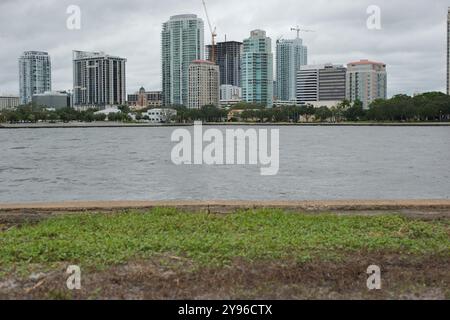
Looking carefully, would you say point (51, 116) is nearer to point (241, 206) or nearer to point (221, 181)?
point (221, 181)

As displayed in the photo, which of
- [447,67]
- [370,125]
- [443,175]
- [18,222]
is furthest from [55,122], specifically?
[18,222]

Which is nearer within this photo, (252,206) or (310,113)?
(252,206)

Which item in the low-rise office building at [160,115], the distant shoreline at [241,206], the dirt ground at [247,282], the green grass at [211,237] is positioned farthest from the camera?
the low-rise office building at [160,115]

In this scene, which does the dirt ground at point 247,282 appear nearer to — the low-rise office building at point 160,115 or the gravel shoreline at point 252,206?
the gravel shoreline at point 252,206

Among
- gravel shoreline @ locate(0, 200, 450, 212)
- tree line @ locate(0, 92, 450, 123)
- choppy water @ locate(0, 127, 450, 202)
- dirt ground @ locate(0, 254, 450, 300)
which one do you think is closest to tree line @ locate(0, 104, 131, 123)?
tree line @ locate(0, 92, 450, 123)

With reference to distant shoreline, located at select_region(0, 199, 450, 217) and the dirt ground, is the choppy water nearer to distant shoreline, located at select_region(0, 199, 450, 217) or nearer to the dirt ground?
distant shoreline, located at select_region(0, 199, 450, 217)

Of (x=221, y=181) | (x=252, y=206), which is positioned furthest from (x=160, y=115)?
(x=252, y=206)

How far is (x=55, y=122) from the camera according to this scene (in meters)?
170

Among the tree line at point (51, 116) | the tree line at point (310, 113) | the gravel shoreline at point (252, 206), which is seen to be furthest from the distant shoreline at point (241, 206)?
the tree line at point (51, 116)

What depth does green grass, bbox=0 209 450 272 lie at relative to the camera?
639 centimetres

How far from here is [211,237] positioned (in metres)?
7.11

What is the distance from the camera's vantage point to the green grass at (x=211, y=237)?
21.0 feet

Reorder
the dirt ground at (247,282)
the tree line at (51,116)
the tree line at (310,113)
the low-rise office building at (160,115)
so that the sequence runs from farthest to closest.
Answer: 1. the low-rise office building at (160,115)
2. the tree line at (51,116)
3. the tree line at (310,113)
4. the dirt ground at (247,282)
